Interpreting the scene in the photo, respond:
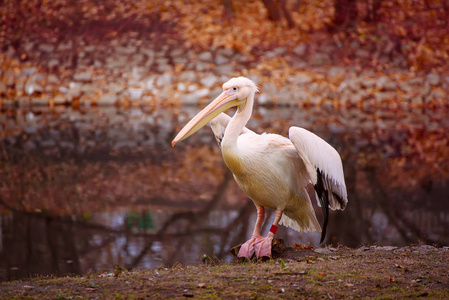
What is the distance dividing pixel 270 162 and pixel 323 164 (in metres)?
0.40

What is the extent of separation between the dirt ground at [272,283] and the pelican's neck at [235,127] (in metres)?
0.90

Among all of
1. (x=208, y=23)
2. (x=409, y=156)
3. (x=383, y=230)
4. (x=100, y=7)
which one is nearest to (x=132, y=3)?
(x=100, y=7)

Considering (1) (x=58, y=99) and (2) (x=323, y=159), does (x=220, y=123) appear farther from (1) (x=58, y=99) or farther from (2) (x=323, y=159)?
(1) (x=58, y=99)

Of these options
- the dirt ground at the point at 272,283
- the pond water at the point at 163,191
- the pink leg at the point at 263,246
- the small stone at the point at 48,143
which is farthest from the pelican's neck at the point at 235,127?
the small stone at the point at 48,143

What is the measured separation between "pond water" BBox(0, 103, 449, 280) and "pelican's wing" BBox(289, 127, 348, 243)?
0.97 m

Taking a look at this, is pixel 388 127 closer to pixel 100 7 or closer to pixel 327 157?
pixel 327 157

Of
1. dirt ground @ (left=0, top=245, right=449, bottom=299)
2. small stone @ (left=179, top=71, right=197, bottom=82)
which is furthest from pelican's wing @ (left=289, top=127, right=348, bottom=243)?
small stone @ (left=179, top=71, right=197, bottom=82)

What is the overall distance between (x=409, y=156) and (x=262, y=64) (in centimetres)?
621

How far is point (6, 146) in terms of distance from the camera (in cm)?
968

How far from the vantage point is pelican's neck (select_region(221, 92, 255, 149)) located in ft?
14.3

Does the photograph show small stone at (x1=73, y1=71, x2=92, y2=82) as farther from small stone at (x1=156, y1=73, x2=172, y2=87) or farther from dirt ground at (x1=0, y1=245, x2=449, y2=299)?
dirt ground at (x1=0, y1=245, x2=449, y2=299)

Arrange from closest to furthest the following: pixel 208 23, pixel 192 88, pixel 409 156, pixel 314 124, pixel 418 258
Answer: pixel 418 258, pixel 409 156, pixel 314 124, pixel 192 88, pixel 208 23

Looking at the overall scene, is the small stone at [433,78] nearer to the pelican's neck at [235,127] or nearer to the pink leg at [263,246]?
the pelican's neck at [235,127]

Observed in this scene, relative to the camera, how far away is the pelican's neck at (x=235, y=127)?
171 inches
